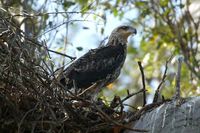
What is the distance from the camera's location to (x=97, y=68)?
920 cm

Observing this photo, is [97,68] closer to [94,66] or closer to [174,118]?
[94,66]

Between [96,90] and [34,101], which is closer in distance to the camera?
[34,101]

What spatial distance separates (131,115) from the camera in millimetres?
7328

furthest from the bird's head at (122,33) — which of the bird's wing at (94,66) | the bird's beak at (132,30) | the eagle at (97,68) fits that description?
the bird's wing at (94,66)

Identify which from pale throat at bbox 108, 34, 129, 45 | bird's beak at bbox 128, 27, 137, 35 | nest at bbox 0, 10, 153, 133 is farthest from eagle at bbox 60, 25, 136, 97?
nest at bbox 0, 10, 153, 133

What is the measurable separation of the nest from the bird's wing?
1600 mm

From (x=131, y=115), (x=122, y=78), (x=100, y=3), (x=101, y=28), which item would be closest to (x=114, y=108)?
(x=131, y=115)

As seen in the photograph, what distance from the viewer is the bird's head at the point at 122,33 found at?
33.0 feet

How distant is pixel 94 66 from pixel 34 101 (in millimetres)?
2113

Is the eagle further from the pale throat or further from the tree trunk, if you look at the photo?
the tree trunk

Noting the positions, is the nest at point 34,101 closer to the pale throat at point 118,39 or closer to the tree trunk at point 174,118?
the tree trunk at point 174,118

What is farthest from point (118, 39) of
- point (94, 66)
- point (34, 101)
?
point (34, 101)

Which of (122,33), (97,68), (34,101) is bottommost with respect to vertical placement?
(34,101)

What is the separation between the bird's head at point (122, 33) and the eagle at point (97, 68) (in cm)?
37
